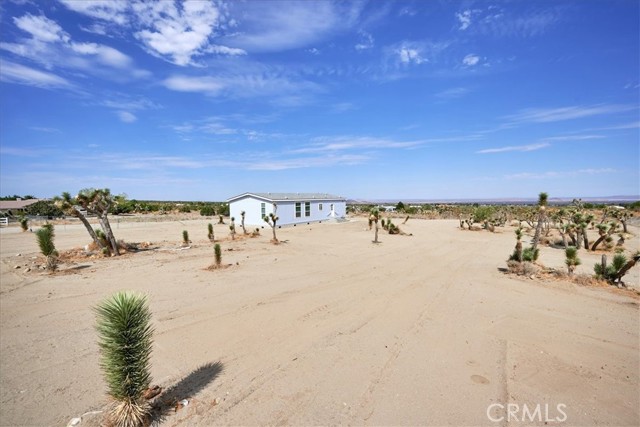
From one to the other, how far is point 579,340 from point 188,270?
476 inches

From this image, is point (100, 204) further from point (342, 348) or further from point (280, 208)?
point (280, 208)

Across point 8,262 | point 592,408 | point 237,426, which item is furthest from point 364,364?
point 8,262

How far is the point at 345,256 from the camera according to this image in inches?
619

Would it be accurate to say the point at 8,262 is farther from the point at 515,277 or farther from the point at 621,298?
the point at 621,298

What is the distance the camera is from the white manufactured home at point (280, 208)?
3048 cm

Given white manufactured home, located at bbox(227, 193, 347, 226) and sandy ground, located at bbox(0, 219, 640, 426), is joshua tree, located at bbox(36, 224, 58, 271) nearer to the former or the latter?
sandy ground, located at bbox(0, 219, 640, 426)

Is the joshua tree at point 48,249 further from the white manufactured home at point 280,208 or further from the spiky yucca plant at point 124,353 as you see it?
the white manufactured home at point 280,208

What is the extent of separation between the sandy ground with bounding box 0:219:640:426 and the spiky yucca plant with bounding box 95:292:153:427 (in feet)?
1.75

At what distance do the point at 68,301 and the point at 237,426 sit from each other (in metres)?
7.76

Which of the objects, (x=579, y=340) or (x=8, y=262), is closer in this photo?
(x=579, y=340)

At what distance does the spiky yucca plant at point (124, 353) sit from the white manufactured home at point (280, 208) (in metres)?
26.1

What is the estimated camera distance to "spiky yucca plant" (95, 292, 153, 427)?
11.7 feet

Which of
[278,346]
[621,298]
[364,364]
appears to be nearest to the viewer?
[364,364]

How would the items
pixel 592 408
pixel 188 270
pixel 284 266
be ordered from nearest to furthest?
1. pixel 592 408
2. pixel 188 270
3. pixel 284 266
